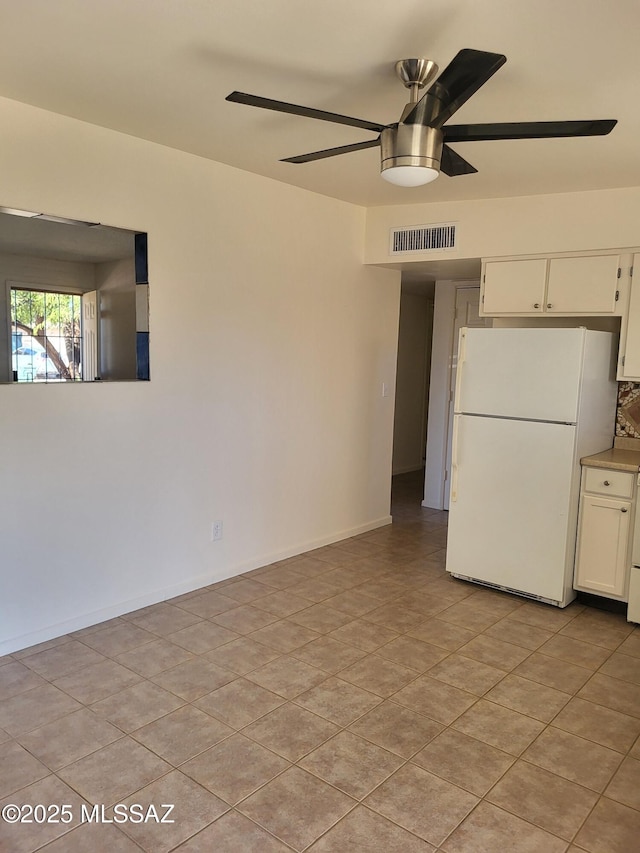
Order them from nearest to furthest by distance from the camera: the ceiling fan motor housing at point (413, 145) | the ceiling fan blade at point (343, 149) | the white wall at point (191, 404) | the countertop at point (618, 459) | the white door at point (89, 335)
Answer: the ceiling fan motor housing at point (413, 145), the ceiling fan blade at point (343, 149), the white wall at point (191, 404), the white door at point (89, 335), the countertop at point (618, 459)

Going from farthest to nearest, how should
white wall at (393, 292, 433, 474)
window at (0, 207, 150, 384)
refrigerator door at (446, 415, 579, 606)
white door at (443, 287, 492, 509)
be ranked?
white wall at (393, 292, 433, 474) → white door at (443, 287, 492, 509) → refrigerator door at (446, 415, 579, 606) → window at (0, 207, 150, 384)

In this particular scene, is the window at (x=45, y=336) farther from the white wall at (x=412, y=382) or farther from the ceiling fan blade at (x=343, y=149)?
the white wall at (x=412, y=382)

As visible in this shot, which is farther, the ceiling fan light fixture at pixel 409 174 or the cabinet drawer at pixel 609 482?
the cabinet drawer at pixel 609 482

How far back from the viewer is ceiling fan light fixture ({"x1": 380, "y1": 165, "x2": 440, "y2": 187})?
214 centimetres

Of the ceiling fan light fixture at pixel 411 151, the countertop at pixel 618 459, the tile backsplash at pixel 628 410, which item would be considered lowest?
the countertop at pixel 618 459

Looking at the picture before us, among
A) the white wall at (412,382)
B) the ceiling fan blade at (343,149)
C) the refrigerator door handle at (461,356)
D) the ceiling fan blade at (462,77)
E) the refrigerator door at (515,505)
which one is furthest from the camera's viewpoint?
the white wall at (412,382)

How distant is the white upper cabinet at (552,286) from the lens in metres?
3.69

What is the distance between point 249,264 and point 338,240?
894 millimetres

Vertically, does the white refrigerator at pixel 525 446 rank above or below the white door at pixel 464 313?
below

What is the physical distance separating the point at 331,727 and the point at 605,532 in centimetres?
200

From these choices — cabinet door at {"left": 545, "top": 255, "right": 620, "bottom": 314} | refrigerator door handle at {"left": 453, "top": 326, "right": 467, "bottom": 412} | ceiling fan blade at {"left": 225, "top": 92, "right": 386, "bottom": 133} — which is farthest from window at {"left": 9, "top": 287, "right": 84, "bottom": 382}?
cabinet door at {"left": 545, "top": 255, "right": 620, "bottom": 314}

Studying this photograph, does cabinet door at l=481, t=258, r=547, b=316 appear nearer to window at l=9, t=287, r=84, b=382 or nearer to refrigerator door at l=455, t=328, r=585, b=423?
refrigerator door at l=455, t=328, r=585, b=423

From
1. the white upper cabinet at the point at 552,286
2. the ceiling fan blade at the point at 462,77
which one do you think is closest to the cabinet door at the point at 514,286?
the white upper cabinet at the point at 552,286

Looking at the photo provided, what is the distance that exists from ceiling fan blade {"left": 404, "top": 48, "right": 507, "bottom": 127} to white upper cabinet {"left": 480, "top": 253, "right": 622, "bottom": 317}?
2.08 metres
